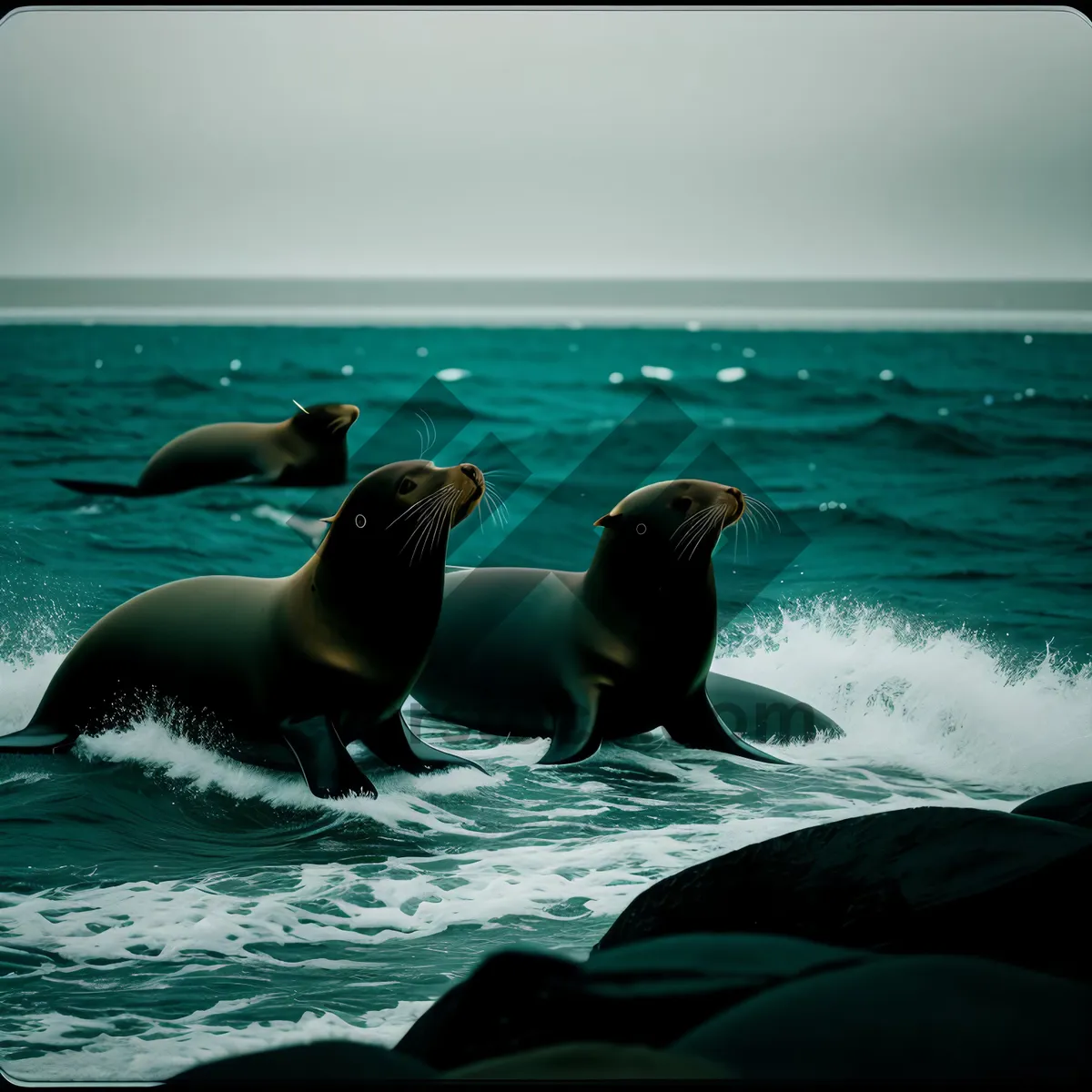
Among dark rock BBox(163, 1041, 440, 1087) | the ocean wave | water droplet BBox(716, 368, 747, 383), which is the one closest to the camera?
dark rock BBox(163, 1041, 440, 1087)

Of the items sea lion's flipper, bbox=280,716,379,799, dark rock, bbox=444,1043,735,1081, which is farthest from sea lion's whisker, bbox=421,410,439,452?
dark rock, bbox=444,1043,735,1081

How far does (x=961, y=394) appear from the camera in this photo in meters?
5.64

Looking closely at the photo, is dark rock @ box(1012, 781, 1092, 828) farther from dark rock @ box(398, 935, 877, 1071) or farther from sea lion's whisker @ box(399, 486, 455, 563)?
sea lion's whisker @ box(399, 486, 455, 563)

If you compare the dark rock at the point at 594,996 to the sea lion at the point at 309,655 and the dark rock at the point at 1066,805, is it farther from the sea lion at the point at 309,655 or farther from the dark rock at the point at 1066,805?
the sea lion at the point at 309,655

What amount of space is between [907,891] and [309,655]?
2338mm

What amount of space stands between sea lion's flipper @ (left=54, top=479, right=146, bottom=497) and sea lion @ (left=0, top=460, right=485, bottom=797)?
116cm

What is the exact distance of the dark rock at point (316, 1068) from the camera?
2012 millimetres

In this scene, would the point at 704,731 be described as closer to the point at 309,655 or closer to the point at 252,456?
the point at 309,655

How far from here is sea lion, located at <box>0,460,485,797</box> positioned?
4.23m

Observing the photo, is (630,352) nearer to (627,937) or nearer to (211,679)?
(211,679)

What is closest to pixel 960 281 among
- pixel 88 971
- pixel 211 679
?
pixel 211 679

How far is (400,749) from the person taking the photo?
4238mm

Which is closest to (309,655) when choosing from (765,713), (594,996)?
(765,713)

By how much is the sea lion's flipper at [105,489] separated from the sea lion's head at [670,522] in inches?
94.0
